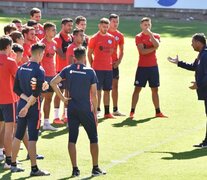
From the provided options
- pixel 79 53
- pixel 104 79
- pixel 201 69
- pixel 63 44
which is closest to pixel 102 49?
pixel 104 79

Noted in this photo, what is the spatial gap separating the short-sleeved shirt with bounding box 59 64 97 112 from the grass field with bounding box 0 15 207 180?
1.07 metres

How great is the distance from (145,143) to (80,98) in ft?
9.92

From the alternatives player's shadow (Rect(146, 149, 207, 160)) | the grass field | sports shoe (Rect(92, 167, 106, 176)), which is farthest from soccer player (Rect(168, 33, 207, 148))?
sports shoe (Rect(92, 167, 106, 176))

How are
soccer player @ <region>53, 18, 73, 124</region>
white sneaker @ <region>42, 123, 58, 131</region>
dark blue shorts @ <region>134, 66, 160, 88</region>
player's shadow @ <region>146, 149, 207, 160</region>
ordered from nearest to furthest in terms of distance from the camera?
player's shadow @ <region>146, 149, 207, 160</region> → white sneaker @ <region>42, 123, 58, 131</region> → soccer player @ <region>53, 18, 73, 124</region> → dark blue shorts @ <region>134, 66, 160, 88</region>

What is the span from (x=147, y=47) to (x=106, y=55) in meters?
0.92

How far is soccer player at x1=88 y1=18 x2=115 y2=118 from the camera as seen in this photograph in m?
15.7

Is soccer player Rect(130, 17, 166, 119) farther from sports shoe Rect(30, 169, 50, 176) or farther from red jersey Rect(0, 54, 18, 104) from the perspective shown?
sports shoe Rect(30, 169, 50, 176)

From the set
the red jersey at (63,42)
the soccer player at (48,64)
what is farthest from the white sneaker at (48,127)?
the red jersey at (63,42)

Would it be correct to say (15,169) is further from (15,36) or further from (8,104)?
(15,36)

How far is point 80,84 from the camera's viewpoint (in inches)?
416

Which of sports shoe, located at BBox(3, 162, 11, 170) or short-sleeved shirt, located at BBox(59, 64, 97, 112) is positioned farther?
sports shoe, located at BBox(3, 162, 11, 170)

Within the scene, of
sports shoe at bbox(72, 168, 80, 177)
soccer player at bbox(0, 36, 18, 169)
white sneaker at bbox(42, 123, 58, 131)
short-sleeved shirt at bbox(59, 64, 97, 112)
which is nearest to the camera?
short-sleeved shirt at bbox(59, 64, 97, 112)

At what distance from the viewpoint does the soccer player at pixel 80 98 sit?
10.6m

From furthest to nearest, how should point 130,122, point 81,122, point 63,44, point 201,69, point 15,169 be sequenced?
point 130,122, point 63,44, point 201,69, point 15,169, point 81,122
